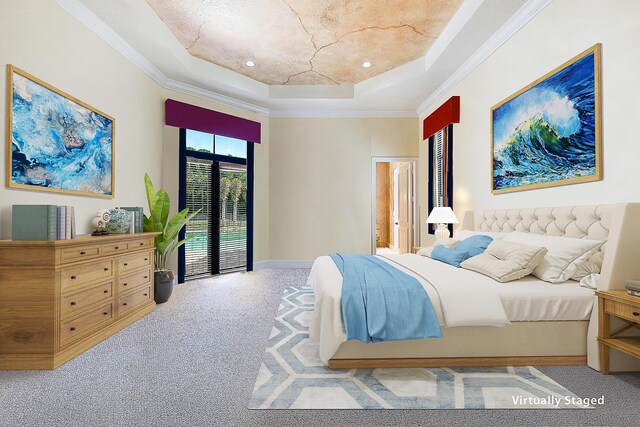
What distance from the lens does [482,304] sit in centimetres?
207

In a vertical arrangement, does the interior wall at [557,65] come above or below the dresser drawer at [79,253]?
above

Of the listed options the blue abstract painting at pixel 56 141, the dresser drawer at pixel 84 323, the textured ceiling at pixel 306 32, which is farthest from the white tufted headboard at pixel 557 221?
the blue abstract painting at pixel 56 141

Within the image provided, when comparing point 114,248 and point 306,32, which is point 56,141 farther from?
point 306,32

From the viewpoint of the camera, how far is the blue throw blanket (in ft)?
6.46

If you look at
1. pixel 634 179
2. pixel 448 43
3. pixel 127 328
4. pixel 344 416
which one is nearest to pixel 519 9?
pixel 448 43

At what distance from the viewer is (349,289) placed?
6.99ft

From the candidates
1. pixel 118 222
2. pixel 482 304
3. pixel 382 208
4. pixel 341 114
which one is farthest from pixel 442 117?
pixel 382 208

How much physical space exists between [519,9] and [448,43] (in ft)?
2.58

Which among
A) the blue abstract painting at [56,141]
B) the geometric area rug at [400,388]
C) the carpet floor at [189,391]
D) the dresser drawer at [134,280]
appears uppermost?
the blue abstract painting at [56,141]

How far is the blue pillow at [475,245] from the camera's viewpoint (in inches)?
117

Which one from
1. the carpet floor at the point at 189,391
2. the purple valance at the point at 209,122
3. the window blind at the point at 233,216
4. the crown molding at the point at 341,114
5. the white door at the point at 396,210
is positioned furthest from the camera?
the white door at the point at 396,210

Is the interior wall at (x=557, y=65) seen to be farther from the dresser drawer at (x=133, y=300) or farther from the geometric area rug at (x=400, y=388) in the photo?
the dresser drawer at (x=133, y=300)

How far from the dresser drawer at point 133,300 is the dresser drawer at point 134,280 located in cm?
6

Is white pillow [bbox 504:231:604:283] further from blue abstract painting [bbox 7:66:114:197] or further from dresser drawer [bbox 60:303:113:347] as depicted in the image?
blue abstract painting [bbox 7:66:114:197]
